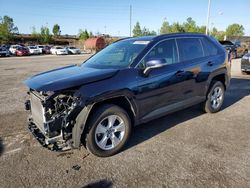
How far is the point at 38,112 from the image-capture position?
3.48 m

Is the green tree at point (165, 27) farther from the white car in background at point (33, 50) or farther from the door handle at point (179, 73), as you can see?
the door handle at point (179, 73)

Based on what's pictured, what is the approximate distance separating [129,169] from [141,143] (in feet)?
2.78

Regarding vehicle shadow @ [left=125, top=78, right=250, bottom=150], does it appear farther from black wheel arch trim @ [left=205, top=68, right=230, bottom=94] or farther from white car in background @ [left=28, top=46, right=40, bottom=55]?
white car in background @ [left=28, top=46, right=40, bottom=55]

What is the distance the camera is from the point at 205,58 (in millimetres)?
5047

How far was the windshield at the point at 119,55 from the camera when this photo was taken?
13.1 ft

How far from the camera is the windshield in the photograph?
13.1 ft

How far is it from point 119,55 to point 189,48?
151cm

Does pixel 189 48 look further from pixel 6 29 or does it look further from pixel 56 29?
pixel 56 29

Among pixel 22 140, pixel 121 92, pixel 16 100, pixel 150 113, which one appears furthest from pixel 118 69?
pixel 16 100

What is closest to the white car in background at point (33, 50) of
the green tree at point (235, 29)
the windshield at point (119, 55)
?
the windshield at point (119, 55)

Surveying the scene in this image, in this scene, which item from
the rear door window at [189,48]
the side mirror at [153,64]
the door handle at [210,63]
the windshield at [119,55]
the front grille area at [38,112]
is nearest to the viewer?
the front grille area at [38,112]

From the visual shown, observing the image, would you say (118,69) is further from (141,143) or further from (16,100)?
(16,100)

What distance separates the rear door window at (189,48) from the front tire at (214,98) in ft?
3.04

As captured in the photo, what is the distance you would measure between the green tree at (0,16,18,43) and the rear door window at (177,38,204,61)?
227 ft
